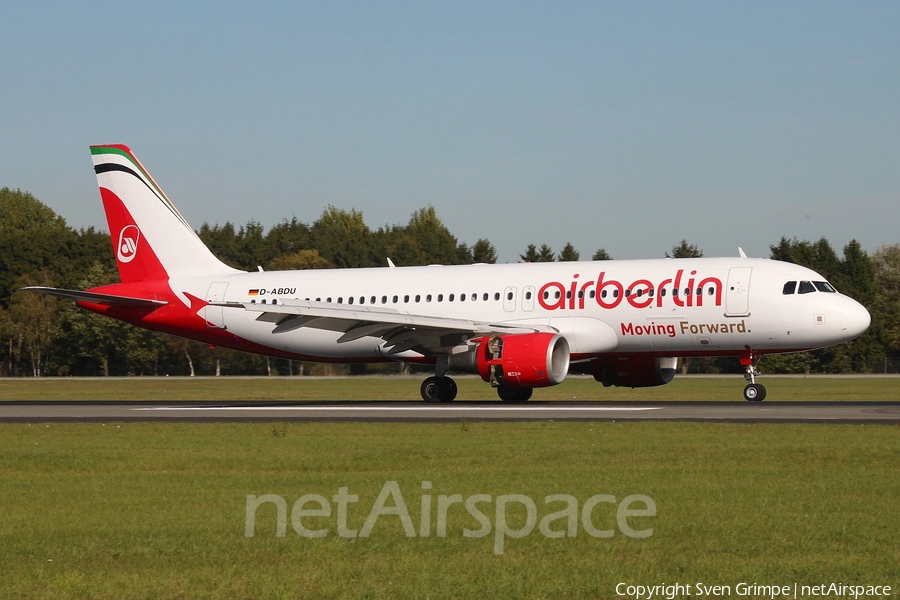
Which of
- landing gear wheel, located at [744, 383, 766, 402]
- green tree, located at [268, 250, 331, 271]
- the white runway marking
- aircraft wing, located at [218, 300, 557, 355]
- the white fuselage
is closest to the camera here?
the white runway marking

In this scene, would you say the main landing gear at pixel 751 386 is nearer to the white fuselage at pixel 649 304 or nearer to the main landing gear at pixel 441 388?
the white fuselage at pixel 649 304

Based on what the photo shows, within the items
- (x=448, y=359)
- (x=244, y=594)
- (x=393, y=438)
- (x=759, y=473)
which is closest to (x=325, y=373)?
(x=448, y=359)

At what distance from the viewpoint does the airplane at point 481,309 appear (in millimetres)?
30656

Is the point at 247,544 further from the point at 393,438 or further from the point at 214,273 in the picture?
the point at 214,273

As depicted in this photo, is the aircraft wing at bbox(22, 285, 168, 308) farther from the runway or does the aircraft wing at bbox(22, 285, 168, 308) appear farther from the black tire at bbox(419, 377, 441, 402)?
the black tire at bbox(419, 377, 441, 402)

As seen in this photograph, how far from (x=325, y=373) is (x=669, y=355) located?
35.9 m

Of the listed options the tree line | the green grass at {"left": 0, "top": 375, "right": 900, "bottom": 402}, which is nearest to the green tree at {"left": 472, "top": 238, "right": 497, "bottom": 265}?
the tree line

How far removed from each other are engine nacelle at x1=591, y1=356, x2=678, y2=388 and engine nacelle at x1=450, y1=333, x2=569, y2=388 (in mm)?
3414

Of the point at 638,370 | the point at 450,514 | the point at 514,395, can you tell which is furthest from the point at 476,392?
the point at 450,514

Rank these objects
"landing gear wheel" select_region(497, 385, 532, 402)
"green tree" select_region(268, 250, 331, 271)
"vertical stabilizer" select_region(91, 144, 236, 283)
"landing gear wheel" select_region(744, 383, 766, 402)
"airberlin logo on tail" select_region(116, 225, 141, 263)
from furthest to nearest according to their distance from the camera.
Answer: "green tree" select_region(268, 250, 331, 271) < "airberlin logo on tail" select_region(116, 225, 141, 263) < "vertical stabilizer" select_region(91, 144, 236, 283) < "landing gear wheel" select_region(497, 385, 532, 402) < "landing gear wheel" select_region(744, 383, 766, 402)

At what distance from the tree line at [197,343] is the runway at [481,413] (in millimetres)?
29102

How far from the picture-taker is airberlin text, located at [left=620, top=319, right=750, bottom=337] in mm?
30875

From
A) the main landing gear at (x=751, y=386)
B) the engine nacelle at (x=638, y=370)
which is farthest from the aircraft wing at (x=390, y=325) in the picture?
the main landing gear at (x=751, y=386)

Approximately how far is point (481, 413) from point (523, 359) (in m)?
3.40
